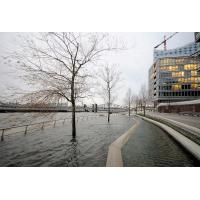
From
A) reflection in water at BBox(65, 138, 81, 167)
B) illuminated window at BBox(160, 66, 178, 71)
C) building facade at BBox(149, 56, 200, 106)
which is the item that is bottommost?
Answer: reflection in water at BBox(65, 138, 81, 167)

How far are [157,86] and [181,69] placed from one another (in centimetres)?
1416

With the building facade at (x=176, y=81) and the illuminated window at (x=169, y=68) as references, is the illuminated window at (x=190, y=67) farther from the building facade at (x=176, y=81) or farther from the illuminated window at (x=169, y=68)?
the illuminated window at (x=169, y=68)

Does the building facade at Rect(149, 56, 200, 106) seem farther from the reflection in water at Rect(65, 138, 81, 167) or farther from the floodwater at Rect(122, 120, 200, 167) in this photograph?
the reflection in water at Rect(65, 138, 81, 167)

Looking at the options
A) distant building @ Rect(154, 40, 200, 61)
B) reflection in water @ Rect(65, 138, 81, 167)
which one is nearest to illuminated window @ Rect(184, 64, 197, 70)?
distant building @ Rect(154, 40, 200, 61)

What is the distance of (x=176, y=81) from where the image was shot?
250ft

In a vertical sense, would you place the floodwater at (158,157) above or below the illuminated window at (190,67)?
below

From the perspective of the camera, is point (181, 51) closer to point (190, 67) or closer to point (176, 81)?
point (190, 67)

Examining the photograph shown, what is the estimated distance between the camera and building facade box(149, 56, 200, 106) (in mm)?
73438

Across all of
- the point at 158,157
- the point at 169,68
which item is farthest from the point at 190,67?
the point at 158,157

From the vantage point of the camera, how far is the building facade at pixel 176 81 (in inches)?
2891

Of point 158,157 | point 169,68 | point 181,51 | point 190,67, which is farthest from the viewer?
point 181,51

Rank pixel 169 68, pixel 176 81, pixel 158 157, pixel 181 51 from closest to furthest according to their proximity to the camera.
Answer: pixel 158 157, pixel 176 81, pixel 169 68, pixel 181 51

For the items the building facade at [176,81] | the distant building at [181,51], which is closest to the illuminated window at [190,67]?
the building facade at [176,81]
